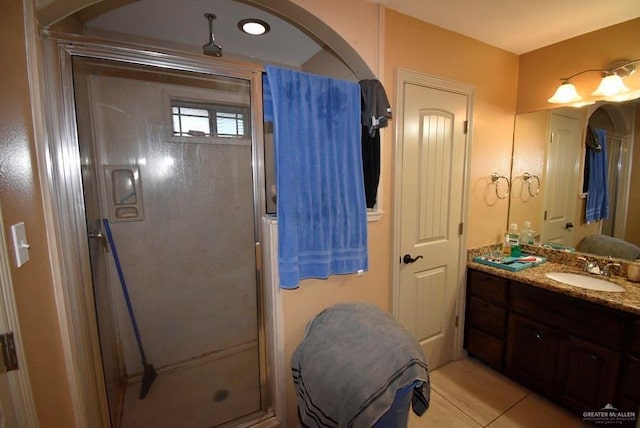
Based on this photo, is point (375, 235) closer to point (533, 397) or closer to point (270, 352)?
point (270, 352)

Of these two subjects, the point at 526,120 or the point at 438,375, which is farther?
the point at 526,120

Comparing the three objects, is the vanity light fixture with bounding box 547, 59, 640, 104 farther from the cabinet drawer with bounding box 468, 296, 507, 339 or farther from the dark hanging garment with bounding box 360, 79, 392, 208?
the cabinet drawer with bounding box 468, 296, 507, 339

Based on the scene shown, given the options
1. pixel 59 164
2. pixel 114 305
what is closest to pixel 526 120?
pixel 59 164

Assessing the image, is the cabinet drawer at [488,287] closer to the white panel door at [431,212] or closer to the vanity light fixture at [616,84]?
the white panel door at [431,212]

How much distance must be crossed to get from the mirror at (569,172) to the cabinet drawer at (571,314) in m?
0.67

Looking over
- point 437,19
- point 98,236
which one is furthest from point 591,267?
point 98,236

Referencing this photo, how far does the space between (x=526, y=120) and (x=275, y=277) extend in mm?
2495

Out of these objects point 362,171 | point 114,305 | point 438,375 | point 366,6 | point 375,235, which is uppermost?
point 366,6

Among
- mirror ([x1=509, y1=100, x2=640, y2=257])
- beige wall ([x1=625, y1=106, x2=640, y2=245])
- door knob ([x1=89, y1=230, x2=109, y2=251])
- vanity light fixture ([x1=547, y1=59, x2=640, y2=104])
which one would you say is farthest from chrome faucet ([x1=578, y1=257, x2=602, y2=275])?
door knob ([x1=89, y1=230, x2=109, y2=251])

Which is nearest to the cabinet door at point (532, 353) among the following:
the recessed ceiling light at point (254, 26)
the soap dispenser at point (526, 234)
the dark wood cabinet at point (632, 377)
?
the dark wood cabinet at point (632, 377)

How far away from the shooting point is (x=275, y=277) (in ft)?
4.88

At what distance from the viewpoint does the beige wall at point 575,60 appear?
1.76 metres

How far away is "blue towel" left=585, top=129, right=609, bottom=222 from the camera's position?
195cm

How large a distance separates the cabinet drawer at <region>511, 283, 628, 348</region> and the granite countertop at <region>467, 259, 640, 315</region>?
5 cm
